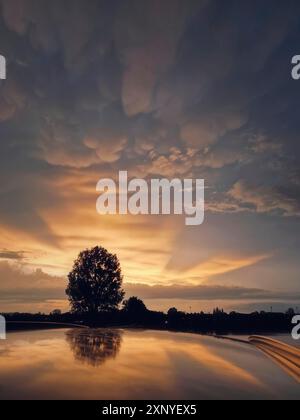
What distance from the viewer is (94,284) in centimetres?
6669

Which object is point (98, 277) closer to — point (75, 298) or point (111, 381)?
point (75, 298)

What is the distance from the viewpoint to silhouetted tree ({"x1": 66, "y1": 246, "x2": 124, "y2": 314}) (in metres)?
65.9

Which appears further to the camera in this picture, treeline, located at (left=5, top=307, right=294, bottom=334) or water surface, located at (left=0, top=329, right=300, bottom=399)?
treeline, located at (left=5, top=307, right=294, bottom=334)

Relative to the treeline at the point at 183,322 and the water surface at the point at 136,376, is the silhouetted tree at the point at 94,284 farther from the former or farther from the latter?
the water surface at the point at 136,376

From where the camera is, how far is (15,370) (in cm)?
1130

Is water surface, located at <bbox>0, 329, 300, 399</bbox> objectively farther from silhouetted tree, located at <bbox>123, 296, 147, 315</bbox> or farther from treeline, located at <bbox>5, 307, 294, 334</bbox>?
silhouetted tree, located at <bbox>123, 296, 147, 315</bbox>

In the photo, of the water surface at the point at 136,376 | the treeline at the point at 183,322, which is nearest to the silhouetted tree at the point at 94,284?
the treeline at the point at 183,322

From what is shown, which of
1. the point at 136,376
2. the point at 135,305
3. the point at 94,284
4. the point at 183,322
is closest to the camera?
the point at 136,376

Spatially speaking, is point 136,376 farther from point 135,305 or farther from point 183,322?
point 135,305

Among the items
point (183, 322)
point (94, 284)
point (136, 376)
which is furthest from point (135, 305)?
point (136, 376)

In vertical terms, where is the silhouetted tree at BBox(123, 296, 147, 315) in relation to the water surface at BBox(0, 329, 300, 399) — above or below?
below

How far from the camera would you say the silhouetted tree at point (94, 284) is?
65.9m

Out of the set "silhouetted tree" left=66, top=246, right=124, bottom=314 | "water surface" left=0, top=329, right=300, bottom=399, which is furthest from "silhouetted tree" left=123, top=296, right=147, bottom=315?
"water surface" left=0, top=329, right=300, bottom=399
